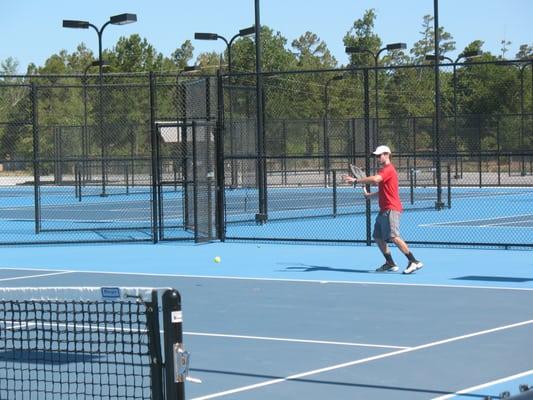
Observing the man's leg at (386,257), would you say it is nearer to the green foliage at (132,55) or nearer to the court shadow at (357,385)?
the court shadow at (357,385)

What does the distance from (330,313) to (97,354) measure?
347cm

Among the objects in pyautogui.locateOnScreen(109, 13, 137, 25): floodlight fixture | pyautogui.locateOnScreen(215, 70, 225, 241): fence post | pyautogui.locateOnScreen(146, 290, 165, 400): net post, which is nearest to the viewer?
pyautogui.locateOnScreen(146, 290, 165, 400): net post

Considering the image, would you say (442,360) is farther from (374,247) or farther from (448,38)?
(448,38)

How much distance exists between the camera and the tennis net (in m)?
4.85

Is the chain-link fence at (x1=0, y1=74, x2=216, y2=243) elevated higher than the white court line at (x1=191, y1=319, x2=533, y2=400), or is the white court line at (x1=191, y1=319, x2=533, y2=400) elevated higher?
the chain-link fence at (x1=0, y1=74, x2=216, y2=243)

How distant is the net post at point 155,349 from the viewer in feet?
17.7

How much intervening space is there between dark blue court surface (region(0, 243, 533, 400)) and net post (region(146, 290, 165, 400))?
2.11m

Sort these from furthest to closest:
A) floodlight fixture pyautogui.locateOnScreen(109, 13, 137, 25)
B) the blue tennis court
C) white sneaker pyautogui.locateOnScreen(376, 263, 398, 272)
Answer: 1. floodlight fixture pyautogui.locateOnScreen(109, 13, 137, 25)
2. the blue tennis court
3. white sneaker pyautogui.locateOnScreen(376, 263, 398, 272)

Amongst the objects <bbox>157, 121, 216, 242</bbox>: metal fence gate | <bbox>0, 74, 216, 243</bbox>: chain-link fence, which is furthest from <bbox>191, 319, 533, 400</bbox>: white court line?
<bbox>0, 74, 216, 243</bbox>: chain-link fence

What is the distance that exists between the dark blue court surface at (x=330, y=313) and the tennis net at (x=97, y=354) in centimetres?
64

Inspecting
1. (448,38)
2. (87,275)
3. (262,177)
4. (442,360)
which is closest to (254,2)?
(262,177)

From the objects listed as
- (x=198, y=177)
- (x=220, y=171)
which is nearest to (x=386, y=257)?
(x=198, y=177)

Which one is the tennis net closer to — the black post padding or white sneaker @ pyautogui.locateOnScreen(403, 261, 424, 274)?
the black post padding

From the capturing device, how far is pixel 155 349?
543 centimetres
